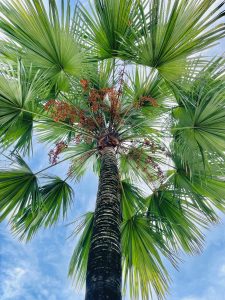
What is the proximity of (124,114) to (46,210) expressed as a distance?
2.05 metres

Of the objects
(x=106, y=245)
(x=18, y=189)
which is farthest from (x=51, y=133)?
(x=106, y=245)

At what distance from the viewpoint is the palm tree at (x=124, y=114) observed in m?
4.75

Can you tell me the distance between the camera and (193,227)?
19.6 ft

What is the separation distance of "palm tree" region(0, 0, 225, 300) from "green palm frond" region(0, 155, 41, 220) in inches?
0.6

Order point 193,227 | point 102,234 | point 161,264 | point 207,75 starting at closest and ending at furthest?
point 102,234
point 207,75
point 161,264
point 193,227

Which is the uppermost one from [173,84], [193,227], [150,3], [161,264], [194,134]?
[150,3]

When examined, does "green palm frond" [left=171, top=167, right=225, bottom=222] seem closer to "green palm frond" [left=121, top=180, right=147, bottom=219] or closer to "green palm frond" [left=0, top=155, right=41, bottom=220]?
"green palm frond" [left=121, top=180, right=147, bottom=219]

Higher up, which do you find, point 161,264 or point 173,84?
point 173,84

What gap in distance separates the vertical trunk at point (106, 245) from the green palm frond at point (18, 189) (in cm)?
135

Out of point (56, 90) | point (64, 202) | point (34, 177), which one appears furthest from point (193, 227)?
point (56, 90)

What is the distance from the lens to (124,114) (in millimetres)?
5637

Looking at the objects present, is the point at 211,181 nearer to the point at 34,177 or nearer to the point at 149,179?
the point at 149,179

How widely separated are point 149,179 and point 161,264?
1.33 m

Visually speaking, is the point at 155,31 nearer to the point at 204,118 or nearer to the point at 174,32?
the point at 174,32
